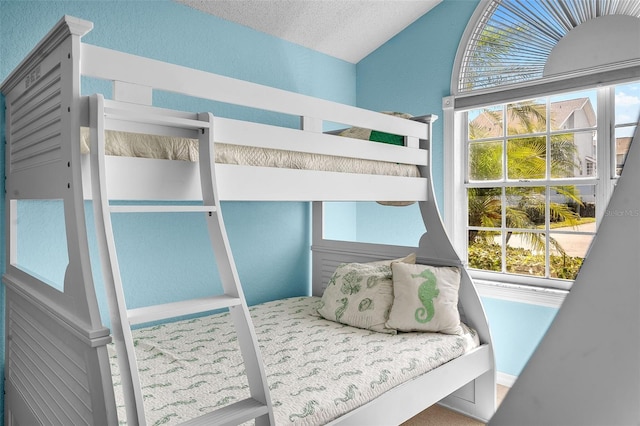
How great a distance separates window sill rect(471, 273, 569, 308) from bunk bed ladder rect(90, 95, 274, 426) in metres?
2.24

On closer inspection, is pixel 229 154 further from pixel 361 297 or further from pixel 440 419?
pixel 440 419

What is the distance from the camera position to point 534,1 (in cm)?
307

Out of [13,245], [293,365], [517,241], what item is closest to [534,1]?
[517,241]

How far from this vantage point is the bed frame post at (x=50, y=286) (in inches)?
52.4

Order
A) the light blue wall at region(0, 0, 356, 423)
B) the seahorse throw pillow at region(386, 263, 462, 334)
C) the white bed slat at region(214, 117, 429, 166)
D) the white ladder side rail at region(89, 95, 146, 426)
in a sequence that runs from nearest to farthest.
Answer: the white ladder side rail at region(89, 95, 146, 426), the white bed slat at region(214, 117, 429, 166), the light blue wall at region(0, 0, 356, 423), the seahorse throw pillow at region(386, 263, 462, 334)

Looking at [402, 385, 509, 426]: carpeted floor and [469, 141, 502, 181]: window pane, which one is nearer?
[402, 385, 509, 426]: carpeted floor

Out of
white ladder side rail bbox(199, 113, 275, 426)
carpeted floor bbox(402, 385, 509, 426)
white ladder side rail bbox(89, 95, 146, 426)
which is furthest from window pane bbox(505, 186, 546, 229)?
white ladder side rail bbox(89, 95, 146, 426)

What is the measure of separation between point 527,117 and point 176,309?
9.20 feet

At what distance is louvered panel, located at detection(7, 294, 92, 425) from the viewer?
1.40 meters

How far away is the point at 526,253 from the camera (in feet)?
10.4

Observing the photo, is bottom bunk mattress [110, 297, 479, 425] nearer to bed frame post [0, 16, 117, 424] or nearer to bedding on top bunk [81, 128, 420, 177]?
bed frame post [0, 16, 117, 424]

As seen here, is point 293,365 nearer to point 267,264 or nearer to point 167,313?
point 167,313

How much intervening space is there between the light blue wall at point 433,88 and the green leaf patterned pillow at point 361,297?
0.91m

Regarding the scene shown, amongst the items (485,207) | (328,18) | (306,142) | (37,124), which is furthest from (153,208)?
(485,207)
